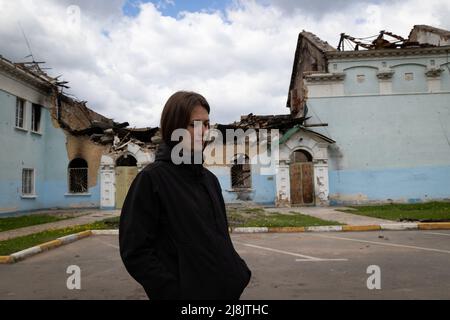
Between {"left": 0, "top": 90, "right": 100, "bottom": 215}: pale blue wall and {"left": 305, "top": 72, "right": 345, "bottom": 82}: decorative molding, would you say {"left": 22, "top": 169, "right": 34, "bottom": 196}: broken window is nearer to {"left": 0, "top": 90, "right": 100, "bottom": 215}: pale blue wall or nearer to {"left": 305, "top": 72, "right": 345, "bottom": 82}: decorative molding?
{"left": 0, "top": 90, "right": 100, "bottom": 215}: pale blue wall

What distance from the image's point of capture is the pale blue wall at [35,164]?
58.5 feet

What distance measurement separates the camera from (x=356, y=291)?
4.48 m

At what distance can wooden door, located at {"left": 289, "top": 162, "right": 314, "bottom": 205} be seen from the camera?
20.1 metres

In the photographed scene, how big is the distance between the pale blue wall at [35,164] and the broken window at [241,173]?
8021mm

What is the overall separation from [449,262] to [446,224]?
17.4ft

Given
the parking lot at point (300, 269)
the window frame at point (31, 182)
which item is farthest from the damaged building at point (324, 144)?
the parking lot at point (300, 269)

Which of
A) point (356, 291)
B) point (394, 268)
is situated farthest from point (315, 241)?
point (356, 291)

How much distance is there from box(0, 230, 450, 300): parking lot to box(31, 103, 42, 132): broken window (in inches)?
553

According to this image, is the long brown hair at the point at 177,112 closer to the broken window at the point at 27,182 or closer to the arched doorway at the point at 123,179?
the arched doorway at the point at 123,179

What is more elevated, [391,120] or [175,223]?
[391,120]

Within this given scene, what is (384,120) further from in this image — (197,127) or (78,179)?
(197,127)

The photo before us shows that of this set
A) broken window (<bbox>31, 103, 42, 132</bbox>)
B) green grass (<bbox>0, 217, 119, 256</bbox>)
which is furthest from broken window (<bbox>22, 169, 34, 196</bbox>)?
green grass (<bbox>0, 217, 119, 256</bbox>)

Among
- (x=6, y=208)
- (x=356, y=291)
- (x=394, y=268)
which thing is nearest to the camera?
(x=356, y=291)

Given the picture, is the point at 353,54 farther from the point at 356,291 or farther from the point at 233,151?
the point at 356,291
